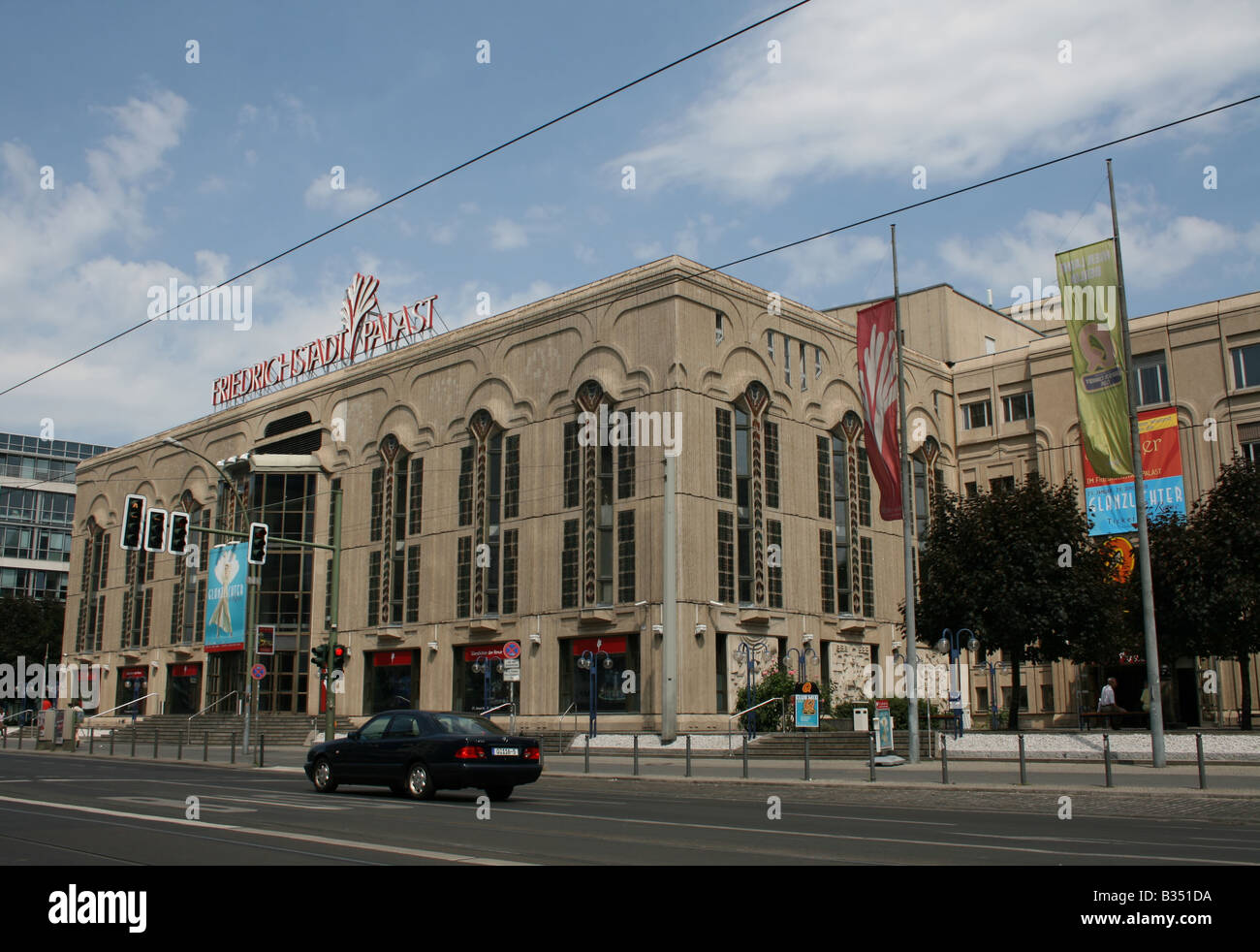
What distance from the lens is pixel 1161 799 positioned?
1833cm

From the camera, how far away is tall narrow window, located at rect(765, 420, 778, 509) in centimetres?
4300

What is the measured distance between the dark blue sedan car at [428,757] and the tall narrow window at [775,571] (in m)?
24.4

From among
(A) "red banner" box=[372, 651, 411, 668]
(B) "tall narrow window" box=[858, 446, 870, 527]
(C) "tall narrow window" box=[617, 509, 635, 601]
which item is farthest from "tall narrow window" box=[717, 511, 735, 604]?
(A) "red banner" box=[372, 651, 411, 668]

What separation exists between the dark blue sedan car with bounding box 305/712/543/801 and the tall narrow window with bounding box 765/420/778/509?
83.1 feet

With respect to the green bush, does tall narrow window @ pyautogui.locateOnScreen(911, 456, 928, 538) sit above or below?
above

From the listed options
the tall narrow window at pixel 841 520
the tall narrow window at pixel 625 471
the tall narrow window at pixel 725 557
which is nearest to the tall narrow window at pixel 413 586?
the tall narrow window at pixel 625 471

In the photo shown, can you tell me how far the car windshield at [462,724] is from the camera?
18.3 metres

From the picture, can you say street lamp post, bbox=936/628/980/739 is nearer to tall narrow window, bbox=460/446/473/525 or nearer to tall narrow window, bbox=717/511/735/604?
tall narrow window, bbox=717/511/735/604

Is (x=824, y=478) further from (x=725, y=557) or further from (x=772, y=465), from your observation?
(x=725, y=557)

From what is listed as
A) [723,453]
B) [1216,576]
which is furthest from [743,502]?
[1216,576]
